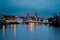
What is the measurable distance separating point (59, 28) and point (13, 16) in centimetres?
215

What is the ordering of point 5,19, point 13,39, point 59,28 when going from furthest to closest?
1. point 59,28
2. point 5,19
3. point 13,39

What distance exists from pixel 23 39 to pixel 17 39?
0.42 feet

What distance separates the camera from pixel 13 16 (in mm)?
4555

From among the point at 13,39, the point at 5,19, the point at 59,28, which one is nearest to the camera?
the point at 13,39

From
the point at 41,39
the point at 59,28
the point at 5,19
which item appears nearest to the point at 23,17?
the point at 5,19

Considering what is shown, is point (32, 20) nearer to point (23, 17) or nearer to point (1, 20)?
point (23, 17)

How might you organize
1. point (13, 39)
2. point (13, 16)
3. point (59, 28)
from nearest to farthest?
1. point (13, 39)
2. point (13, 16)
3. point (59, 28)

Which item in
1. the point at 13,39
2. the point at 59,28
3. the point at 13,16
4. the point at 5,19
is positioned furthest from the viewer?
the point at 59,28

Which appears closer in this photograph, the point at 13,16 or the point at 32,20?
the point at 13,16

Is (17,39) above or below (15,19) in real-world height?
below

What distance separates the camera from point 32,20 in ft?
16.2

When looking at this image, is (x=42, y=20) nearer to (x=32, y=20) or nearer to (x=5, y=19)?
(x=32, y=20)

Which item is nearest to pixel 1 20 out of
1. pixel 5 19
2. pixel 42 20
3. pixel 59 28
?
pixel 5 19

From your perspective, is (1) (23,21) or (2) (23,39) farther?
(1) (23,21)
